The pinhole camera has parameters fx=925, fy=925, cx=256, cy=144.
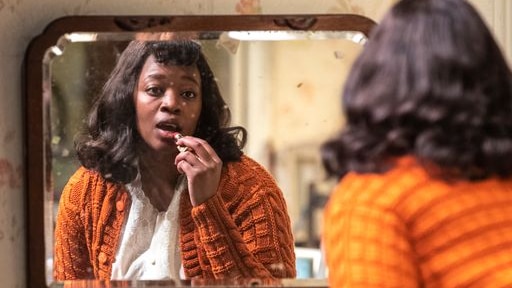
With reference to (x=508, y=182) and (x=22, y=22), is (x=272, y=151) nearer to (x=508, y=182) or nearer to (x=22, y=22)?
(x=22, y=22)

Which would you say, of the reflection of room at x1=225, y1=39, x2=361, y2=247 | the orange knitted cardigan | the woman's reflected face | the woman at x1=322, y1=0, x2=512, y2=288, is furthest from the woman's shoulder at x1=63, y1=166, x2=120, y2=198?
the woman at x1=322, y1=0, x2=512, y2=288

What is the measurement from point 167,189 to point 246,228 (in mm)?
128

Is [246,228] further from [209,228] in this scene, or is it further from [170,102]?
[170,102]

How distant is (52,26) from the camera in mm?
1319

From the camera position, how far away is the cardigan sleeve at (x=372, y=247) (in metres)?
0.78

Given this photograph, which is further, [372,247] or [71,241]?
[71,241]

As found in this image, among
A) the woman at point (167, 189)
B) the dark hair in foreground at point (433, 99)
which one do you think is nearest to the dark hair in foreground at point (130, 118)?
the woman at point (167, 189)

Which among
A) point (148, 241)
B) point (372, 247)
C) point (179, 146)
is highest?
point (179, 146)

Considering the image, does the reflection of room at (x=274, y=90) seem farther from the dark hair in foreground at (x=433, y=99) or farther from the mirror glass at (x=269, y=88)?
the dark hair in foreground at (x=433, y=99)

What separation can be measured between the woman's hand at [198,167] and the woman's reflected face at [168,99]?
0.07ft

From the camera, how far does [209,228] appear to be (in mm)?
1337

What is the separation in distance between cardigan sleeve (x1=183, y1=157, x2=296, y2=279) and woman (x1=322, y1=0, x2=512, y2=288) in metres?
0.52

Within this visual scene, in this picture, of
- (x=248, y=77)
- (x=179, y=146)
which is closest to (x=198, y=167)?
(x=179, y=146)

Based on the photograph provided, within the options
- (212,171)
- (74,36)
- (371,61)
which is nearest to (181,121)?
(212,171)
